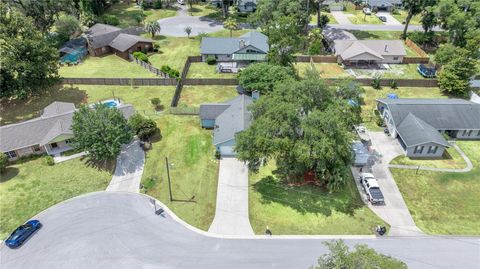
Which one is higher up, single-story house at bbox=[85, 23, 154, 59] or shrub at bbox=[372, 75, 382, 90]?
single-story house at bbox=[85, 23, 154, 59]

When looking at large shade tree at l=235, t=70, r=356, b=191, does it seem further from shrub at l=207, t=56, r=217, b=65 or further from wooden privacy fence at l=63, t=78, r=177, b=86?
shrub at l=207, t=56, r=217, b=65

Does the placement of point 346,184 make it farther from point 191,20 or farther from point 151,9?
point 151,9

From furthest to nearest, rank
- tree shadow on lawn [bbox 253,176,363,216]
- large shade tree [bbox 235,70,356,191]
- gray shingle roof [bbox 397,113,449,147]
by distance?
gray shingle roof [bbox 397,113,449,147] < tree shadow on lawn [bbox 253,176,363,216] < large shade tree [bbox 235,70,356,191]

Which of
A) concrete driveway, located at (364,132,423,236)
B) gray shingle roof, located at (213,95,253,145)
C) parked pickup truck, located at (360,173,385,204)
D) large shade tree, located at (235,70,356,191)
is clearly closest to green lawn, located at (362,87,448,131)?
concrete driveway, located at (364,132,423,236)

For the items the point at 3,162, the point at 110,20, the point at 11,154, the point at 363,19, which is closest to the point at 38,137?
the point at 11,154

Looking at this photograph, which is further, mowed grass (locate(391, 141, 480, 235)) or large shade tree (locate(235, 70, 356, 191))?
mowed grass (locate(391, 141, 480, 235))

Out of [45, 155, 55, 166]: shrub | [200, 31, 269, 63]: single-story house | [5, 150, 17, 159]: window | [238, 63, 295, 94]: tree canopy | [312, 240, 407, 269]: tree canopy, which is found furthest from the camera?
[200, 31, 269, 63]: single-story house
